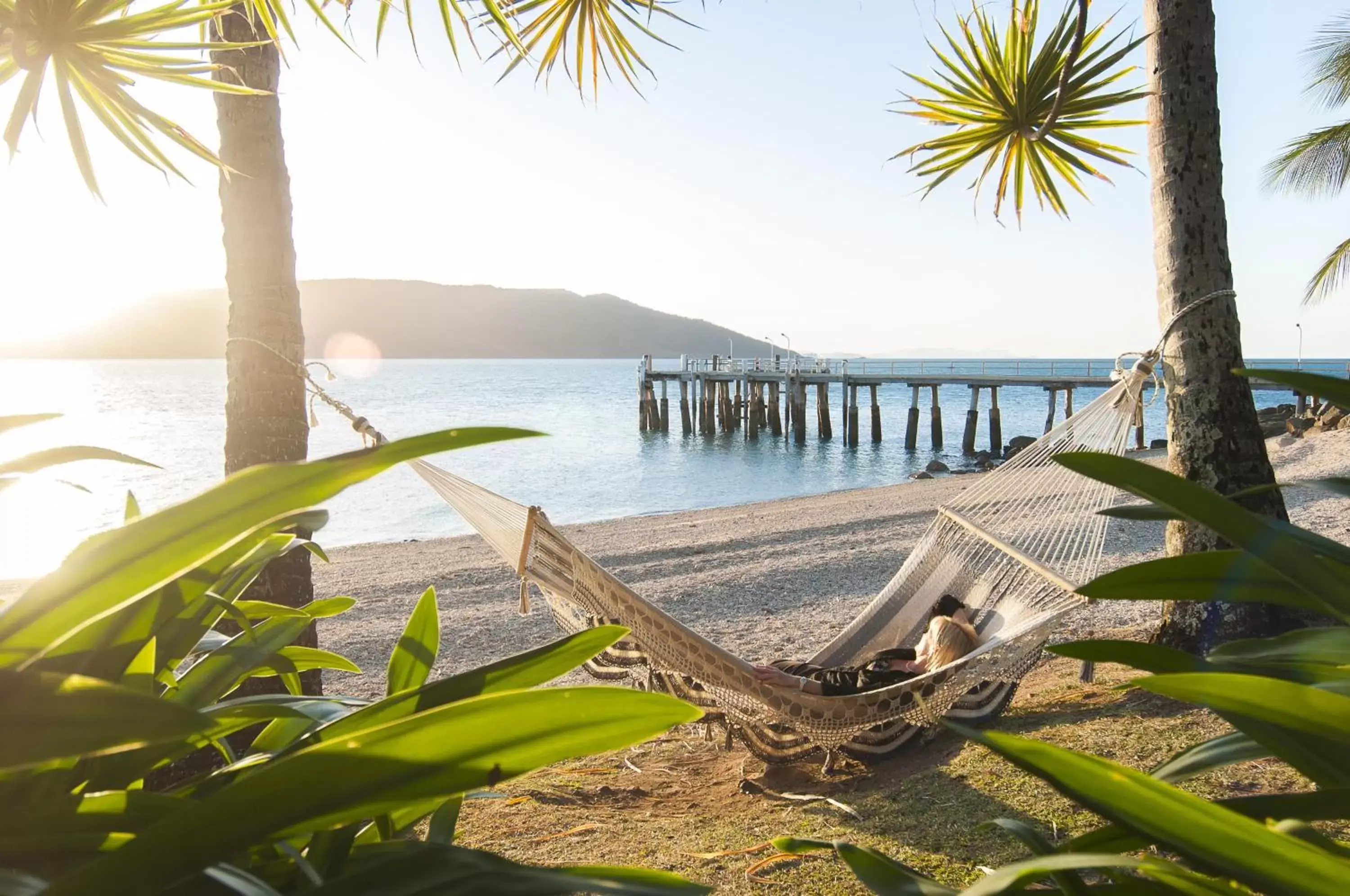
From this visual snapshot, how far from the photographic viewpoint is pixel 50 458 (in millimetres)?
628

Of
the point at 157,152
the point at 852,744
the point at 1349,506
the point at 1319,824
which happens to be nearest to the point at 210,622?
the point at 157,152

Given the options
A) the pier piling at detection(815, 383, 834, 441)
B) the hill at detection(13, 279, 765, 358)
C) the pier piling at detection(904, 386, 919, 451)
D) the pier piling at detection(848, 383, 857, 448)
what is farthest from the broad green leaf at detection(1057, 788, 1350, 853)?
the hill at detection(13, 279, 765, 358)

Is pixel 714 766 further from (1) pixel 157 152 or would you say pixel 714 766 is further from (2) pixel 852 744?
(1) pixel 157 152

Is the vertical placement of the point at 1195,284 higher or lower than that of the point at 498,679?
higher

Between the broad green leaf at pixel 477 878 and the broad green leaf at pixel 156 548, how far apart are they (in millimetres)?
164

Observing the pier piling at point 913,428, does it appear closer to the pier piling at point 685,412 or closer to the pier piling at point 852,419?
the pier piling at point 852,419

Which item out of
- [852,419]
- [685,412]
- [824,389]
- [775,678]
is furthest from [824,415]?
[775,678]

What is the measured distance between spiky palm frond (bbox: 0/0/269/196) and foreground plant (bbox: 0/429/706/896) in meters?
1.42

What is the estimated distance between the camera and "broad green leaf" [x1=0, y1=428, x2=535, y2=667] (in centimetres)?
39

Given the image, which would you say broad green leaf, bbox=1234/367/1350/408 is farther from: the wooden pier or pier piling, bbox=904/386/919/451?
pier piling, bbox=904/386/919/451

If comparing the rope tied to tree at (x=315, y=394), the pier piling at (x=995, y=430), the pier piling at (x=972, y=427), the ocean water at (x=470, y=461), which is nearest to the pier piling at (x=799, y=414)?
the ocean water at (x=470, y=461)

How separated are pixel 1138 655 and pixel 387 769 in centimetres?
46

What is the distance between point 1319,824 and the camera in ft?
5.43

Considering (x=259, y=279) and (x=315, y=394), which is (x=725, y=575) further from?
(x=259, y=279)
